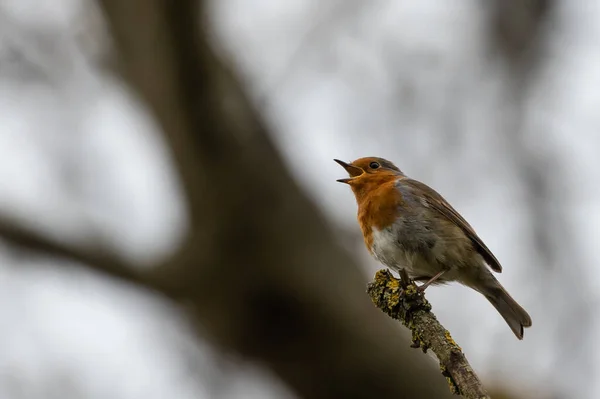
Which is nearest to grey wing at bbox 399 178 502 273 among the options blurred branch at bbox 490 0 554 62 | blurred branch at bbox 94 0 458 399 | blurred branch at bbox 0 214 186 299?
blurred branch at bbox 94 0 458 399

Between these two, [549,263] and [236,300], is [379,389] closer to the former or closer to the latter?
[236,300]

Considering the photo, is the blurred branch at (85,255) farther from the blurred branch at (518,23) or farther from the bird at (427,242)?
the blurred branch at (518,23)

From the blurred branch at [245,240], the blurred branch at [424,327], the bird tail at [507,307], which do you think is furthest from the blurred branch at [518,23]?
the blurred branch at [424,327]

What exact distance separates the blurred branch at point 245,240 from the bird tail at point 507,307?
0.58 meters

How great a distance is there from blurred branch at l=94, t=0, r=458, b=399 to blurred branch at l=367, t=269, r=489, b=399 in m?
1.71

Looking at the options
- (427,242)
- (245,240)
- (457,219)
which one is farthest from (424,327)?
(245,240)

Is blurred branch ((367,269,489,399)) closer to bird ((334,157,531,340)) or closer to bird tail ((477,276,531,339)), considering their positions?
bird ((334,157,531,340))

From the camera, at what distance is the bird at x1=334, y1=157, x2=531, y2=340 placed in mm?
4160

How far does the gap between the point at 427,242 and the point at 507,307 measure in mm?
635

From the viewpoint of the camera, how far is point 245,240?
519 cm

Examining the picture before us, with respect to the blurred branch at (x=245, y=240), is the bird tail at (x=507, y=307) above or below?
below

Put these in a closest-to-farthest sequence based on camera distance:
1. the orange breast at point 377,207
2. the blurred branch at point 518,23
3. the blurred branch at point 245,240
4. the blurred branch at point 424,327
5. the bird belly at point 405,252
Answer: the blurred branch at point 424,327 < the bird belly at point 405,252 < the orange breast at point 377,207 < the blurred branch at point 518,23 < the blurred branch at point 245,240

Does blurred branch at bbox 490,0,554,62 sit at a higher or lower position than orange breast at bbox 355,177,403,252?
higher

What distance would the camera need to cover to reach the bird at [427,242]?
4160 millimetres
